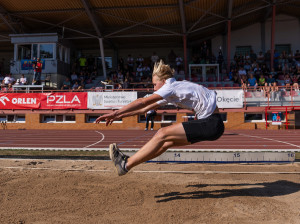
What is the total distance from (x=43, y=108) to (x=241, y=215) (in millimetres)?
18812

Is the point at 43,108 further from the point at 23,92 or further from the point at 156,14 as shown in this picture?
the point at 156,14

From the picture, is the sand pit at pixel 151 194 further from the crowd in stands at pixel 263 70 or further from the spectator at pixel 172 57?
the spectator at pixel 172 57

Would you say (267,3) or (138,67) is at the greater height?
(267,3)

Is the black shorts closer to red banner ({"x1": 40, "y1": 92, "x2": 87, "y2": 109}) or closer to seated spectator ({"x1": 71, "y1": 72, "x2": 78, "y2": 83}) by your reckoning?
red banner ({"x1": 40, "y1": 92, "x2": 87, "y2": 109})

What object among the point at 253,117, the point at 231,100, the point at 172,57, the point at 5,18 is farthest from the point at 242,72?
the point at 5,18

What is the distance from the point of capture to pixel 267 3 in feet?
79.7

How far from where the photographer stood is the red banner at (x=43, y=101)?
19.3 metres

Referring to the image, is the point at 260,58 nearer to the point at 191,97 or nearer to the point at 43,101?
the point at 43,101

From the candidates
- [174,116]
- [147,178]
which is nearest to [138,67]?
[174,116]

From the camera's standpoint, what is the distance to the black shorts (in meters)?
3.39

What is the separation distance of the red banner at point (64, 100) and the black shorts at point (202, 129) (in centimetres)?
1652

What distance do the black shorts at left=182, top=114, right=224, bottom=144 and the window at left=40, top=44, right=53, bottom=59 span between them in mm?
24513

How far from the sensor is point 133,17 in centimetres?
2420

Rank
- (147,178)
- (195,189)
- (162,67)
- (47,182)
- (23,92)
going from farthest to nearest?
1. (23,92)
2. (147,178)
3. (47,182)
4. (195,189)
5. (162,67)
